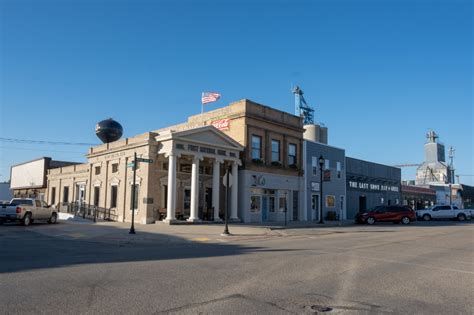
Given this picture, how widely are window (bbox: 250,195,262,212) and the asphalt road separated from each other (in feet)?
64.6

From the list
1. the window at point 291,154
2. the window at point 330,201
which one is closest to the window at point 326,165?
the window at point 330,201

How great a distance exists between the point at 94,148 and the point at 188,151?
11406 millimetres

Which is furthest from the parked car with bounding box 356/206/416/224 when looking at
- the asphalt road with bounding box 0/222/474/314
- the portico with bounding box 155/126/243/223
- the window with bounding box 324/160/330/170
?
the asphalt road with bounding box 0/222/474/314

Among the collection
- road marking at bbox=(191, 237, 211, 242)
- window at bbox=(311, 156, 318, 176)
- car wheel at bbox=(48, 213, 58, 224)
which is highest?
window at bbox=(311, 156, 318, 176)

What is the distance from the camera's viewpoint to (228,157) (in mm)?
31594

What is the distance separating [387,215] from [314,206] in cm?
640

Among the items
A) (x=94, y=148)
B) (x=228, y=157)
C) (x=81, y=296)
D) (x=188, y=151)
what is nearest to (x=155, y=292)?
(x=81, y=296)

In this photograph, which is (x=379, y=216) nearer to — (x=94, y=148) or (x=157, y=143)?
(x=157, y=143)

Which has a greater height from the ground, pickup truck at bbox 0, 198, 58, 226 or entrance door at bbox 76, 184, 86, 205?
entrance door at bbox 76, 184, 86, 205

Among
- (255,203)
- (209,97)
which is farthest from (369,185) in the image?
(209,97)

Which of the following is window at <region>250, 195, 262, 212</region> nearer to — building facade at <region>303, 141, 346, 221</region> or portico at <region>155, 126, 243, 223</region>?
portico at <region>155, 126, 243, 223</region>

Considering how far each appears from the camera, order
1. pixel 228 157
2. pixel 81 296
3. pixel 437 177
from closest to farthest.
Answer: pixel 81 296 < pixel 228 157 < pixel 437 177

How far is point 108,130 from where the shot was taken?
139 feet

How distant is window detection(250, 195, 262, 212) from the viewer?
33584mm
